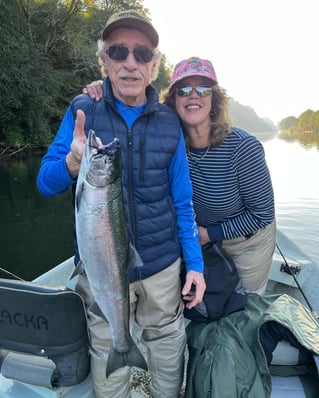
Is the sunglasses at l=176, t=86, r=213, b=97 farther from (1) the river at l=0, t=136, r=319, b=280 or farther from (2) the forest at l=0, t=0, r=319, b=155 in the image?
(2) the forest at l=0, t=0, r=319, b=155

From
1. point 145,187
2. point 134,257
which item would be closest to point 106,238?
point 134,257

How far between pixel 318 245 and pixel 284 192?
6690 millimetres

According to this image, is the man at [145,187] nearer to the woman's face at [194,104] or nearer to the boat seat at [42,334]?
the boat seat at [42,334]

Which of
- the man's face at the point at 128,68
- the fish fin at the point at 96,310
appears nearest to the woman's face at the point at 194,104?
the man's face at the point at 128,68

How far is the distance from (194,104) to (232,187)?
72 centimetres

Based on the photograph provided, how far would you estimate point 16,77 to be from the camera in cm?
1684

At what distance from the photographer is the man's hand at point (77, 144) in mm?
Result: 1620

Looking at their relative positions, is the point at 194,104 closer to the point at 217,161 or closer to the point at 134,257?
the point at 217,161

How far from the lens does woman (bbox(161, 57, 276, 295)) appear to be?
8.18 feet

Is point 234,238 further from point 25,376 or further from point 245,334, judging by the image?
point 25,376

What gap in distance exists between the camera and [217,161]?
257 centimetres

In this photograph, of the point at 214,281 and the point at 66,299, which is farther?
the point at 214,281

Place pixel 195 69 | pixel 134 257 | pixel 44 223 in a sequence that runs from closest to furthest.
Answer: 1. pixel 134 257
2. pixel 195 69
3. pixel 44 223

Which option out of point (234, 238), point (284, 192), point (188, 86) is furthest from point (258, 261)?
point (284, 192)
